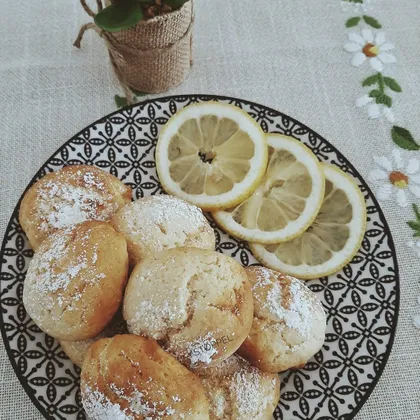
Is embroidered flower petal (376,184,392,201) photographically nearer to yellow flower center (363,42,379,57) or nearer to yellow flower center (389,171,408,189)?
yellow flower center (389,171,408,189)

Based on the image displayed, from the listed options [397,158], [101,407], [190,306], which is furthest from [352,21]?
[101,407]

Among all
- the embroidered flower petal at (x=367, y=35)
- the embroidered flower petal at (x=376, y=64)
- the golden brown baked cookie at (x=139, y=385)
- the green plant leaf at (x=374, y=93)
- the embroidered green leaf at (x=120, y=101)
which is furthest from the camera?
the embroidered flower petal at (x=367, y=35)

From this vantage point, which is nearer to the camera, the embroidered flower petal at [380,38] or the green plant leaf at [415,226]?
the green plant leaf at [415,226]

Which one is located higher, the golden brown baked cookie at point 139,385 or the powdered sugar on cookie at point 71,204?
the powdered sugar on cookie at point 71,204

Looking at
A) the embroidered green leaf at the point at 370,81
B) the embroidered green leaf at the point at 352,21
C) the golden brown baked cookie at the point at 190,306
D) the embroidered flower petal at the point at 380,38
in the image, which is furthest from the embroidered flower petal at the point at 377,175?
the golden brown baked cookie at the point at 190,306

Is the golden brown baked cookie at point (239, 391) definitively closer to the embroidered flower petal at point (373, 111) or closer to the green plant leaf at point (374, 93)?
the embroidered flower petal at point (373, 111)

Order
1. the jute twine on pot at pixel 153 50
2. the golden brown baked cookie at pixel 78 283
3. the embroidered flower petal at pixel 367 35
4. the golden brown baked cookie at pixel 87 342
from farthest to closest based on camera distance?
the embroidered flower petal at pixel 367 35
the jute twine on pot at pixel 153 50
the golden brown baked cookie at pixel 87 342
the golden brown baked cookie at pixel 78 283

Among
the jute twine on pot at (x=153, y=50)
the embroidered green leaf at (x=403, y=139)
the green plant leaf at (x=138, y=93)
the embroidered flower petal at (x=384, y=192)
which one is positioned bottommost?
the embroidered flower petal at (x=384, y=192)
